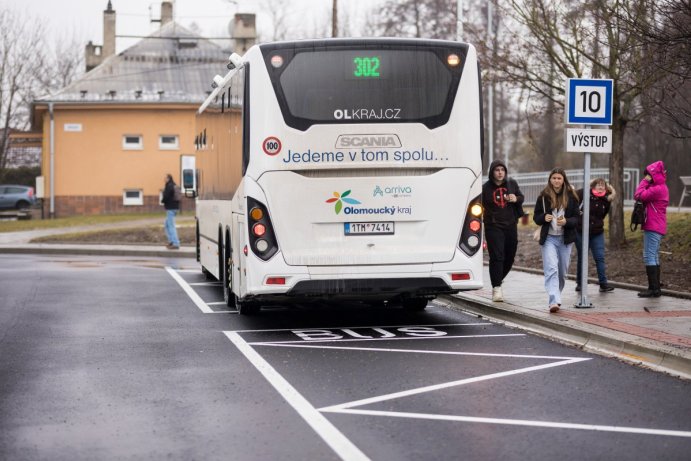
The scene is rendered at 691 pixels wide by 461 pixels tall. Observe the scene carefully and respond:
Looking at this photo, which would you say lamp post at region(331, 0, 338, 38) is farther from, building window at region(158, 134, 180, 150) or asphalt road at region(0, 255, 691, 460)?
asphalt road at region(0, 255, 691, 460)

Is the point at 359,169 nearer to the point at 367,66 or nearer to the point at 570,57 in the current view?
the point at 367,66

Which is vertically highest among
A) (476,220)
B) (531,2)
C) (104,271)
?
(531,2)

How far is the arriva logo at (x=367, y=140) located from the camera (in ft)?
39.6

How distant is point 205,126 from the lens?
61.0ft

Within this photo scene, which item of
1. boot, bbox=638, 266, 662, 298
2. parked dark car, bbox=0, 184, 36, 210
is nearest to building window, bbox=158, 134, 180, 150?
parked dark car, bbox=0, 184, 36, 210

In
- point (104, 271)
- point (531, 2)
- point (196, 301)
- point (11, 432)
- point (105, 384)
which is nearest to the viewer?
point (11, 432)

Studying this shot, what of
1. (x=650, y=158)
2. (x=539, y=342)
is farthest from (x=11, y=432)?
(x=650, y=158)

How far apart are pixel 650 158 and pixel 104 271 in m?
31.5

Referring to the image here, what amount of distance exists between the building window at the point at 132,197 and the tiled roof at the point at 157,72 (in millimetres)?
3977

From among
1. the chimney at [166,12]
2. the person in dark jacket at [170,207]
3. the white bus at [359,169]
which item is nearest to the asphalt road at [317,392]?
the white bus at [359,169]

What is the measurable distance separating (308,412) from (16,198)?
51971mm

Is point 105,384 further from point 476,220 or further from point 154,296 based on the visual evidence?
point 154,296

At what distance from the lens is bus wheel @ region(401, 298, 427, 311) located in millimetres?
14477

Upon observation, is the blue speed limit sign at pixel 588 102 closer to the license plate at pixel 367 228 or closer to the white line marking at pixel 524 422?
the license plate at pixel 367 228
